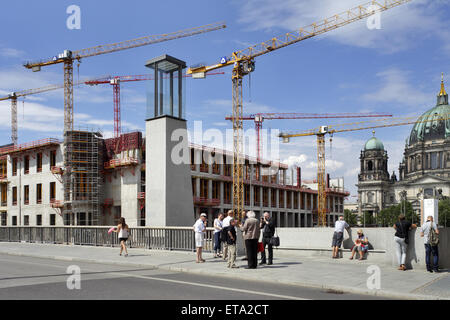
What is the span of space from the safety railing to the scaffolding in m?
24.1

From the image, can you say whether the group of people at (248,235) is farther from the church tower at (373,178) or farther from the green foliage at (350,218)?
the church tower at (373,178)

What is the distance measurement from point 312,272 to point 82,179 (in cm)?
4891

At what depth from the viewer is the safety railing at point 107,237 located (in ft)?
68.4

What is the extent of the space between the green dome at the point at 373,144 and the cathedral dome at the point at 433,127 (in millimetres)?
12533

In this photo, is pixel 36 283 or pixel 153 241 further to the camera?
pixel 153 241

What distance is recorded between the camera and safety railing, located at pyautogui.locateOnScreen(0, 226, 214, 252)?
68.4 feet

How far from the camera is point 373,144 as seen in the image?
192875 mm

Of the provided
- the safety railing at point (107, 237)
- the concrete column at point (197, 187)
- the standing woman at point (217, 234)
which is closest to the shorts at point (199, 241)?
the standing woman at point (217, 234)

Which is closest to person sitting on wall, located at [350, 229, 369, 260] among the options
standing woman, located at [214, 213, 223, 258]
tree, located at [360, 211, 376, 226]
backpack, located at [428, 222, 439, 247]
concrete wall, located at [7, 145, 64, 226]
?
backpack, located at [428, 222, 439, 247]
